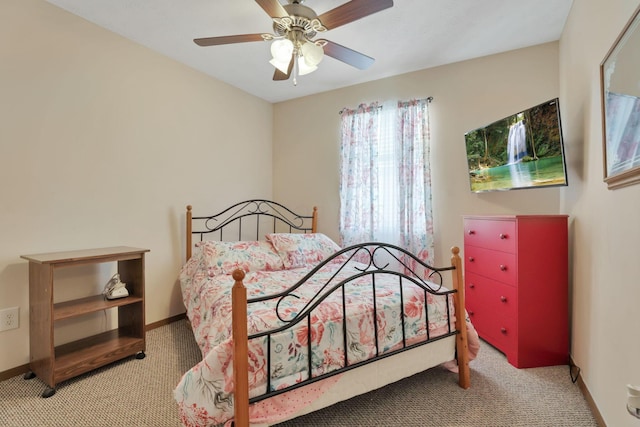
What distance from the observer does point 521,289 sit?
218 cm

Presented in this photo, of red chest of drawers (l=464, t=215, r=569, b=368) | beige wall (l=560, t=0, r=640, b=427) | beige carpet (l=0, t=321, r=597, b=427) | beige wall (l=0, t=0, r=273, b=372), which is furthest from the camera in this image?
red chest of drawers (l=464, t=215, r=569, b=368)

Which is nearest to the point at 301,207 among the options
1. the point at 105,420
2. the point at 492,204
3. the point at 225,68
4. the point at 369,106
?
the point at 369,106

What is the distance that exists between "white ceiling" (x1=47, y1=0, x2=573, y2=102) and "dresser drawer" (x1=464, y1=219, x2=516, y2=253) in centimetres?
156

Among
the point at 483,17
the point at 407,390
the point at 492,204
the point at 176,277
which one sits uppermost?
the point at 483,17

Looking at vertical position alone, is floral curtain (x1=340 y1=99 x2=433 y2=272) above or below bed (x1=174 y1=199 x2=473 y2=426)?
above

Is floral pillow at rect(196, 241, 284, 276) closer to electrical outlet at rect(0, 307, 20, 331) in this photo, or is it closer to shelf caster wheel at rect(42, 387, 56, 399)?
shelf caster wheel at rect(42, 387, 56, 399)

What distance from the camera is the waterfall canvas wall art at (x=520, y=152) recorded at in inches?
81.6

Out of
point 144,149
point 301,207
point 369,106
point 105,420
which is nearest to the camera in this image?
point 105,420

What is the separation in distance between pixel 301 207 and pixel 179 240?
1.55 metres

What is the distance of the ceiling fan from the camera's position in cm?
171

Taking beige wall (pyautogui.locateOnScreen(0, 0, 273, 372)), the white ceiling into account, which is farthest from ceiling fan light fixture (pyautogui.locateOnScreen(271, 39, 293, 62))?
beige wall (pyautogui.locateOnScreen(0, 0, 273, 372))

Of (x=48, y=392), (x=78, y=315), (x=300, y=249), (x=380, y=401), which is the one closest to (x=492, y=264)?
(x=380, y=401)

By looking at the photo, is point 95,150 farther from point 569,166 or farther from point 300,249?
point 569,166

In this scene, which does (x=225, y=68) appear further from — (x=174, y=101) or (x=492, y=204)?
(x=492, y=204)
